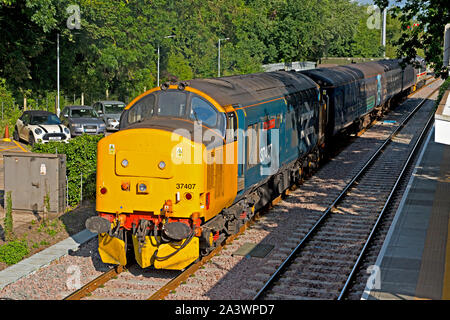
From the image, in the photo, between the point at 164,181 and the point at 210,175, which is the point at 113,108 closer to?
the point at 210,175

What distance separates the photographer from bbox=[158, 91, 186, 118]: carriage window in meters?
13.7

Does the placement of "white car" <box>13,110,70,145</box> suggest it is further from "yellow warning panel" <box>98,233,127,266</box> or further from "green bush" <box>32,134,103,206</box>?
"yellow warning panel" <box>98,233,127,266</box>

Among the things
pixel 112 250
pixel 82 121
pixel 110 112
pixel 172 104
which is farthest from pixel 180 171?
pixel 110 112

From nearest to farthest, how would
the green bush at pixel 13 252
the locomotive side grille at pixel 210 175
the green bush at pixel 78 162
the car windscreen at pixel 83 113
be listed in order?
the locomotive side grille at pixel 210 175 < the green bush at pixel 13 252 < the green bush at pixel 78 162 < the car windscreen at pixel 83 113

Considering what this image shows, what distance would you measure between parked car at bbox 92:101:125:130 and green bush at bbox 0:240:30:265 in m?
22.3

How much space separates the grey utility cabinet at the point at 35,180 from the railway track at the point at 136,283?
525 cm

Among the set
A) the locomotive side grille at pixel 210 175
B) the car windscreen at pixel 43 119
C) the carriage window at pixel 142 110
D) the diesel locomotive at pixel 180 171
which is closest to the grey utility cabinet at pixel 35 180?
the diesel locomotive at pixel 180 171

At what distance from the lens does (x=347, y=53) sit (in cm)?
9044

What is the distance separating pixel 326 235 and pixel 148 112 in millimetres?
5854

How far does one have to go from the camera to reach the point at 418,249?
594 inches

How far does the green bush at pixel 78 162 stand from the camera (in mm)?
19359

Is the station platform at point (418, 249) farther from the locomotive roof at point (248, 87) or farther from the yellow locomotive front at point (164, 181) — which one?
the locomotive roof at point (248, 87)

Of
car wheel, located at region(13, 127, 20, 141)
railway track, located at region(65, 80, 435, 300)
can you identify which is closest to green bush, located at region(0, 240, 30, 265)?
railway track, located at region(65, 80, 435, 300)
